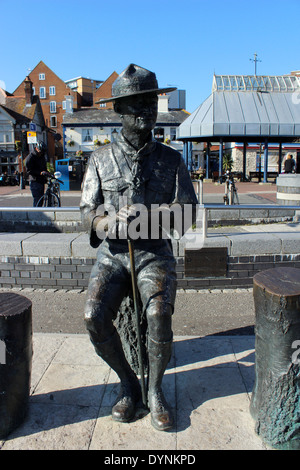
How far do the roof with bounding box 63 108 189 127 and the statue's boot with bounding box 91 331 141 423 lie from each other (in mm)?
38611

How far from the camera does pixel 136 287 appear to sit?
2539 millimetres

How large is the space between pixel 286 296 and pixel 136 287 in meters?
0.93

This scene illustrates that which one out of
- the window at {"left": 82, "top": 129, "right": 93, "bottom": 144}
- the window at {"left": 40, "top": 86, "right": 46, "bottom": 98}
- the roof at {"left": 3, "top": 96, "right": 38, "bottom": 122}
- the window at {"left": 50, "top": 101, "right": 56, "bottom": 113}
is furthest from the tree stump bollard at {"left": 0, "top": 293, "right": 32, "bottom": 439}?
the window at {"left": 40, "top": 86, "right": 46, "bottom": 98}

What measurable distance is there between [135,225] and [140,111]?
0.77m

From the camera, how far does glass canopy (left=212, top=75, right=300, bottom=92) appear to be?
74.9 ft

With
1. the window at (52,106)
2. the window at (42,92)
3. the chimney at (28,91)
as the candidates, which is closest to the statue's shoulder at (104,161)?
the chimney at (28,91)

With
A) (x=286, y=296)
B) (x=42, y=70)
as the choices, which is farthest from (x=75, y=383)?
(x=42, y=70)

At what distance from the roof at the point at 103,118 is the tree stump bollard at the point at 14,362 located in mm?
38580

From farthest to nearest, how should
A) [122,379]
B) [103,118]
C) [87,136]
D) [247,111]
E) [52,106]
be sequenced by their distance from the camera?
[52,106] < [87,136] < [103,118] < [247,111] < [122,379]

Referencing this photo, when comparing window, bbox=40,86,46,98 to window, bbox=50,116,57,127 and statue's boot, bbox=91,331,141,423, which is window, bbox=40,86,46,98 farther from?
statue's boot, bbox=91,331,141,423

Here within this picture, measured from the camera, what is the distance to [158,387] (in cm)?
259

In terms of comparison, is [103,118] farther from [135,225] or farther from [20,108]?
[135,225]
